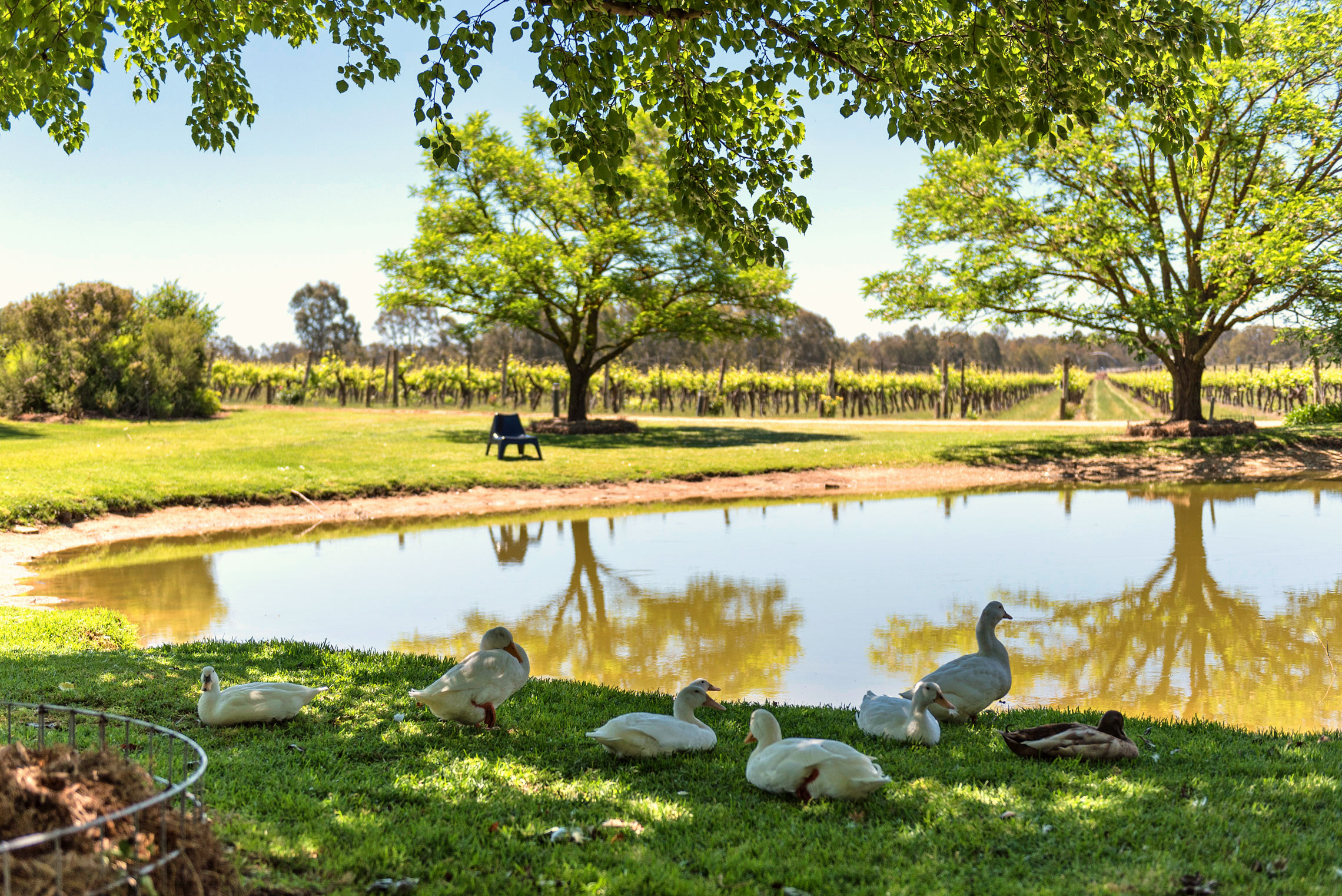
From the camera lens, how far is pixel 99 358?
34.5 m

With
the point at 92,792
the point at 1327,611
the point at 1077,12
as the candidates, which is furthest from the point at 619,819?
the point at 1327,611

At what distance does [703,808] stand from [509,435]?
62.6ft

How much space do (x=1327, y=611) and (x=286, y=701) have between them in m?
9.72

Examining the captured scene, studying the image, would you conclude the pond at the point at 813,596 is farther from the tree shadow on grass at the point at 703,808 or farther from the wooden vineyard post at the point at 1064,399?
the wooden vineyard post at the point at 1064,399

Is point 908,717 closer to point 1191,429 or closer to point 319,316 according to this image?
point 1191,429

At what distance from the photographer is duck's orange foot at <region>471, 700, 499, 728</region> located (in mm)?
5305

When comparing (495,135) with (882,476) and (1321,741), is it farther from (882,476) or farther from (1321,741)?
(1321,741)

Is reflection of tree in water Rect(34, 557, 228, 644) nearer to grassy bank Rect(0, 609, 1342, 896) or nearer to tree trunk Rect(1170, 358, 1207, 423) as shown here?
grassy bank Rect(0, 609, 1342, 896)

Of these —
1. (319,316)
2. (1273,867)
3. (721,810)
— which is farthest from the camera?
(319,316)

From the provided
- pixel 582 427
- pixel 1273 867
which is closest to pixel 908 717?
pixel 1273 867

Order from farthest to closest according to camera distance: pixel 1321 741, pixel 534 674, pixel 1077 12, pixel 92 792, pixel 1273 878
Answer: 1. pixel 534 674
2. pixel 1077 12
3. pixel 1321 741
4. pixel 1273 878
5. pixel 92 792

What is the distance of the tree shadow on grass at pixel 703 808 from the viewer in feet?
11.2

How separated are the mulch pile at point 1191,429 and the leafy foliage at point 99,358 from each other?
3588 centimetres

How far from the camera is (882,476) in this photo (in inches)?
861
